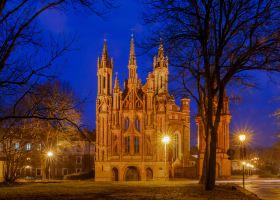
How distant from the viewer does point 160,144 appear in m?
70.8

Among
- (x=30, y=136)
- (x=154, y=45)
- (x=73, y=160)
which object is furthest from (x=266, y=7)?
(x=73, y=160)

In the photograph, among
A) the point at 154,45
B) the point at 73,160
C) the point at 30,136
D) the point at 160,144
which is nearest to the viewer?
the point at 154,45

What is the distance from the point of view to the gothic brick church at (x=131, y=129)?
7012cm

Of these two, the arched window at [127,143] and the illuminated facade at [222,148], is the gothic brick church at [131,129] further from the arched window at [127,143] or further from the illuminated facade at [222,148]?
the illuminated facade at [222,148]

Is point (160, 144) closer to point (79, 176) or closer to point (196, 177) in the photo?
point (196, 177)

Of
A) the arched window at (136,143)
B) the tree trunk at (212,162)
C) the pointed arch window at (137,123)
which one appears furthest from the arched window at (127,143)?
the tree trunk at (212,162)

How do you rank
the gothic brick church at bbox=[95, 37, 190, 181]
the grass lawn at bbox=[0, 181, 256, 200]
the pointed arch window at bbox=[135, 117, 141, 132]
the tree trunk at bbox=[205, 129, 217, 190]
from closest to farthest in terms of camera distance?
the grass lawn at bbox=[0, 181, 256, 200], the tree trunk at bbox=[205, 129, 217, 190], the gothic brick church at bbox=[95, 37, 190, 181], the pointed arch window at bbox=[135, 117, 141, 132]

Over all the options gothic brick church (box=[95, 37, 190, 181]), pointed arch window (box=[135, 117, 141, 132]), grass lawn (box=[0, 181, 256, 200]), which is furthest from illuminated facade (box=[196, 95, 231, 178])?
grass lawn (box=[0, 181, 256, 200])

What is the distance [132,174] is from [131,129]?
6.94 m

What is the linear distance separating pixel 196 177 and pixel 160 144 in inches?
295

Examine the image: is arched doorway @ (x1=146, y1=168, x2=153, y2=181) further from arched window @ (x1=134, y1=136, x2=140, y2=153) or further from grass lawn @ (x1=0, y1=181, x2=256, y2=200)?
grass lawn @ (x1=0, y1=181, x2=256, y2=200)

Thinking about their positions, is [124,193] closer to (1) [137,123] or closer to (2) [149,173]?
(2) [149,173]

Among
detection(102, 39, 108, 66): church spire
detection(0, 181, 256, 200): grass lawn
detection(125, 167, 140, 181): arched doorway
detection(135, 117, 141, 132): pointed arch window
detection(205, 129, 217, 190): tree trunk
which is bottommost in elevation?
detection(125, 167, 140, 181): arched doorway

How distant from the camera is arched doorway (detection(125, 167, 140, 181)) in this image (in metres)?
71.1
